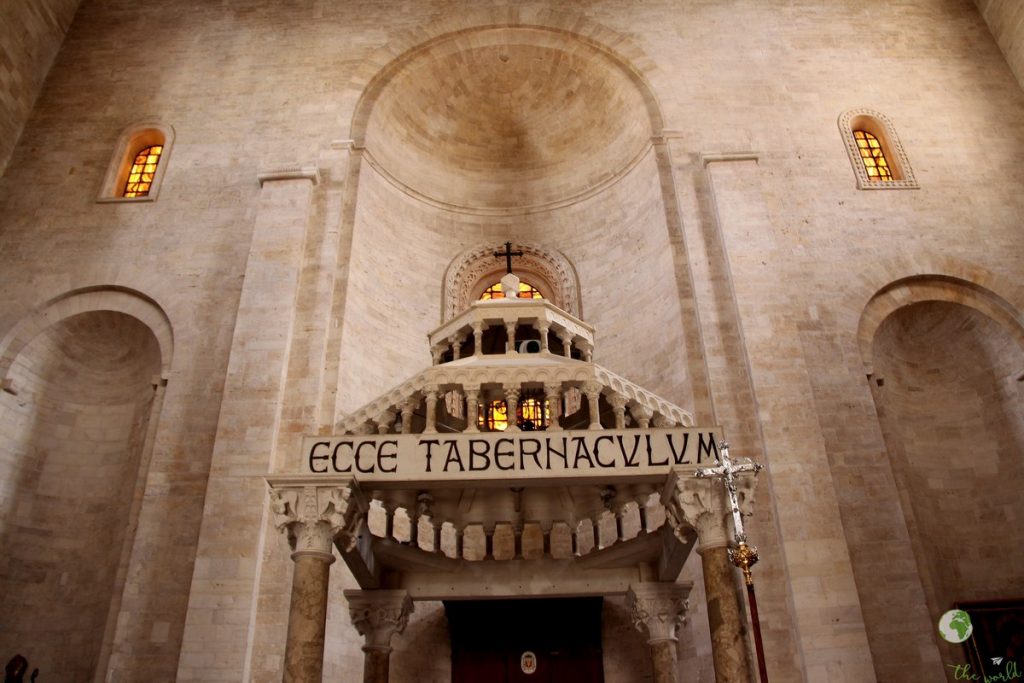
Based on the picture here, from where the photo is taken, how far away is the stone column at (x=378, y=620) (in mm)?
9766

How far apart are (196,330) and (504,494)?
20.9 ft

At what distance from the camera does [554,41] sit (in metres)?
16.8

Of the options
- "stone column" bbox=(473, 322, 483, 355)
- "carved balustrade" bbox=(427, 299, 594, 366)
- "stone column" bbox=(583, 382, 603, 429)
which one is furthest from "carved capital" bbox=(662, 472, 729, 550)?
"stone column" bbox=(473, 322, 483, 355)

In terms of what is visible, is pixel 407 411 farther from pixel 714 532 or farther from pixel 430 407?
pixel 714 532

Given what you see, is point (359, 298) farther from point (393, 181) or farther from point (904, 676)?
point (904, 676)

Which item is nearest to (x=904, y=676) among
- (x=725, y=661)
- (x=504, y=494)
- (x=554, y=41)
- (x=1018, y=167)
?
(x=725, y=661)

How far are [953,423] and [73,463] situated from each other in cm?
1493

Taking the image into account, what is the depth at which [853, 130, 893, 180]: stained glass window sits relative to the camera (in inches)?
585

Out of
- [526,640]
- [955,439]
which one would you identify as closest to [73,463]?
[526,640]

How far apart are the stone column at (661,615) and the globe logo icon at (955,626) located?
12.2ft

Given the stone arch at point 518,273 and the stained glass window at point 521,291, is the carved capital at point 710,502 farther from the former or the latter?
the stained glass window at point 521,291

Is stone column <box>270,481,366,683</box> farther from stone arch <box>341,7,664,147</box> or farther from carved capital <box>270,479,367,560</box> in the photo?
stone arch <box>341,7,664,147</box>

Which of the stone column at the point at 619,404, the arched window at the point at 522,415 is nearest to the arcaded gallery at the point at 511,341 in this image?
the stone column at the point at 619,404

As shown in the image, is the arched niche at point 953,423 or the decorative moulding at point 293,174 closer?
the arched niche at point 953,423
